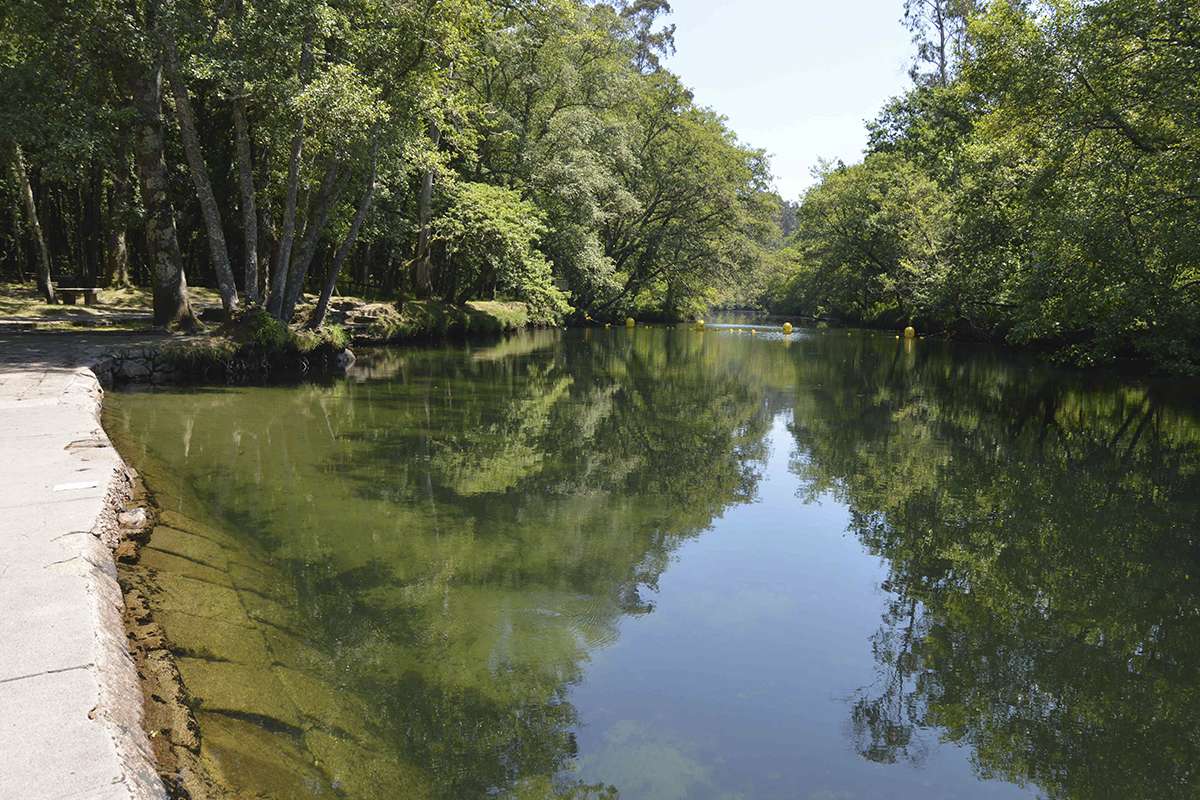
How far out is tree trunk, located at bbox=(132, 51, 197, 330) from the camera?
A: 15.8 m

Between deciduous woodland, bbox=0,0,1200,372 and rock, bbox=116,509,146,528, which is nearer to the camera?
rock, bbox=116,509,146,528

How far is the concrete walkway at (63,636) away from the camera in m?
2.56

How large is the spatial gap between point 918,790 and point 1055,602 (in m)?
3.05

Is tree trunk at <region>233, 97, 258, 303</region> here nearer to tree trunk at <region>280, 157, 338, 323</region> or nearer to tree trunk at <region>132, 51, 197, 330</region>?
tree trunk at <region>280, 157, 338, 323</region>

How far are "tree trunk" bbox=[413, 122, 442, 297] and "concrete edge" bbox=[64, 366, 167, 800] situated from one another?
21.9 m

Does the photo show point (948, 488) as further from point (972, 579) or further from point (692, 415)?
point (692, 415)

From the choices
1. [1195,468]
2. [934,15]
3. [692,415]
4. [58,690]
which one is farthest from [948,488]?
[934,15]

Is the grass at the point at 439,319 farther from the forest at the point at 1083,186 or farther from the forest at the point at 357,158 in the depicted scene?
the forest at the point at 1083,186

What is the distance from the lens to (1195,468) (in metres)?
10.6

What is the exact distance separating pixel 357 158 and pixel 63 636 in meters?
15.2

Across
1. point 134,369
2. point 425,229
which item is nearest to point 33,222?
point 134,369

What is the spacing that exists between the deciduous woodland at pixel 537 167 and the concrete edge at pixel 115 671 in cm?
1202

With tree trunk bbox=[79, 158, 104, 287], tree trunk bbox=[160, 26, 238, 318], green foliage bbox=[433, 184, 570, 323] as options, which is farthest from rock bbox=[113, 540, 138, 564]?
tree trunk bbox=[79, 158, 104, 287]

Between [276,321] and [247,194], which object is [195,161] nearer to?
[247,194]
